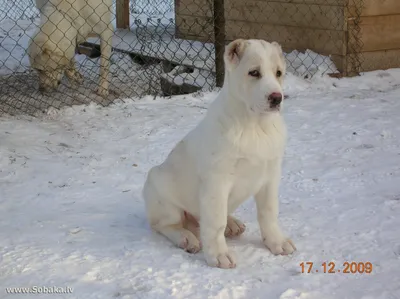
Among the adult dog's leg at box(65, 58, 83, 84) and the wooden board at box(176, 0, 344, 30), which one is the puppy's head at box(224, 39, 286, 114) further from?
the adult dog's leg at box(65, 58, 83, 84)

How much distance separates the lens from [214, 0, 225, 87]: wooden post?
5938 mm

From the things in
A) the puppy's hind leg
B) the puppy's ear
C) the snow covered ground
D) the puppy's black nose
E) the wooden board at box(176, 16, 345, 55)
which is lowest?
the snow covered ground

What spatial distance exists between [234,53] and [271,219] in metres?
0.76

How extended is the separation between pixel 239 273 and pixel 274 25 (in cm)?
472

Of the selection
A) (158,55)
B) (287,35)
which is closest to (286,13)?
(287,35)

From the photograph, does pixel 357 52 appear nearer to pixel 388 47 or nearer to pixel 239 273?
pixel 388 47

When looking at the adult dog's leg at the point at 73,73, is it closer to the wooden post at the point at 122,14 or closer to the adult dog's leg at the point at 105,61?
the adult dog's leg at the point at 105,61

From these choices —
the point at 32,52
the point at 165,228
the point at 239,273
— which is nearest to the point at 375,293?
the point at 239,273

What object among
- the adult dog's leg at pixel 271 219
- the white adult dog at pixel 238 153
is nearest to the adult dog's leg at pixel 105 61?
the white adult dog at pixel 238 153

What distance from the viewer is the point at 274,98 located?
2.58 meters

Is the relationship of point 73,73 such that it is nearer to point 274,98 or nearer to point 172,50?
point 172,50

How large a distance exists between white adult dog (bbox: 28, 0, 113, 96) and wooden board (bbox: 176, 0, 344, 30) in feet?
4.01

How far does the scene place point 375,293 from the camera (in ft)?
8.12
